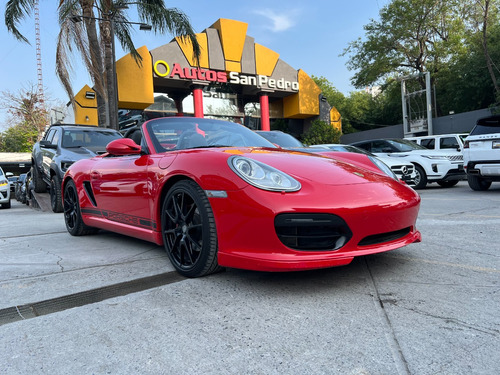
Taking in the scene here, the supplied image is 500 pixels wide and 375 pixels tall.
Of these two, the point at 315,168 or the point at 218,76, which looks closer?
the point at 315,168

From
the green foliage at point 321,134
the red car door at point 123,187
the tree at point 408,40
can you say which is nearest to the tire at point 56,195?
the red car door at point 123,187

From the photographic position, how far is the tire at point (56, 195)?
25.0 ft

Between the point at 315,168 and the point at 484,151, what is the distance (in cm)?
649

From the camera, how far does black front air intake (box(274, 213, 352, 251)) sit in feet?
7.34

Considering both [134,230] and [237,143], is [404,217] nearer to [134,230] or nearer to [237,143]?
[237,143]

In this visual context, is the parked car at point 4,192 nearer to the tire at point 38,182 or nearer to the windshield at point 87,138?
the tire at point 38,182

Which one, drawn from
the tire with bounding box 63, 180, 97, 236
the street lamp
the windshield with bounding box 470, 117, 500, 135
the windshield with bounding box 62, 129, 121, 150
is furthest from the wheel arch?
the street lamp

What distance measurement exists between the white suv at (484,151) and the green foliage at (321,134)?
17.1m

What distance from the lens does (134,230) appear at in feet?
11.1

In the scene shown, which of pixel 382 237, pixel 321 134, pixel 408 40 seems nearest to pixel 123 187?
pixel 382 237

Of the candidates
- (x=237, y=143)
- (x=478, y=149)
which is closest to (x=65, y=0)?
(x=237, y=143)

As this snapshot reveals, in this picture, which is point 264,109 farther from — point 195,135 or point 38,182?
point 195,135

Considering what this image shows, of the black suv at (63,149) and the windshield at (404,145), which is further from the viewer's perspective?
the windshield at (404,145)

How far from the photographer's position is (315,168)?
270cm
